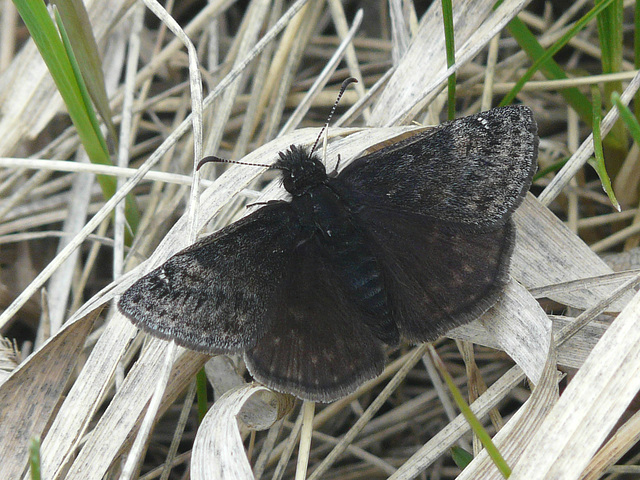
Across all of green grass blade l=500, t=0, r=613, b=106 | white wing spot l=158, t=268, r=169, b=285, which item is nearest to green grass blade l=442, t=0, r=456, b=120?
green grass blade l=500, t=0, r=613, b=106

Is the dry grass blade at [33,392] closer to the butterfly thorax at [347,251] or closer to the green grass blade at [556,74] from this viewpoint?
the butterfly thorax at [347,251]

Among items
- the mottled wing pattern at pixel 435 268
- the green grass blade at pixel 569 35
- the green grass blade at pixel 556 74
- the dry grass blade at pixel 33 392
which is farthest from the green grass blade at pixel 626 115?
the dry grass blade at pixel 33 392

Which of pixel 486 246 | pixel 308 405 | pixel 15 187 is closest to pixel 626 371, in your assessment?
pixel 486 246

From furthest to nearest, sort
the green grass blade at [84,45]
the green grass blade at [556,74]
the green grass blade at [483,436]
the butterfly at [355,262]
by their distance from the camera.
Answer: the green grass blade at [556,74] → the green grass blade at [84,45] → the butterfly at [355,262] → the green grass blade at [483,436]

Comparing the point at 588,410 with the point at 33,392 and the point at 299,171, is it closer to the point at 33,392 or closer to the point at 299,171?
the point at 299,171

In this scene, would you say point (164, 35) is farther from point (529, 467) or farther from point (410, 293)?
point (529, 467)
